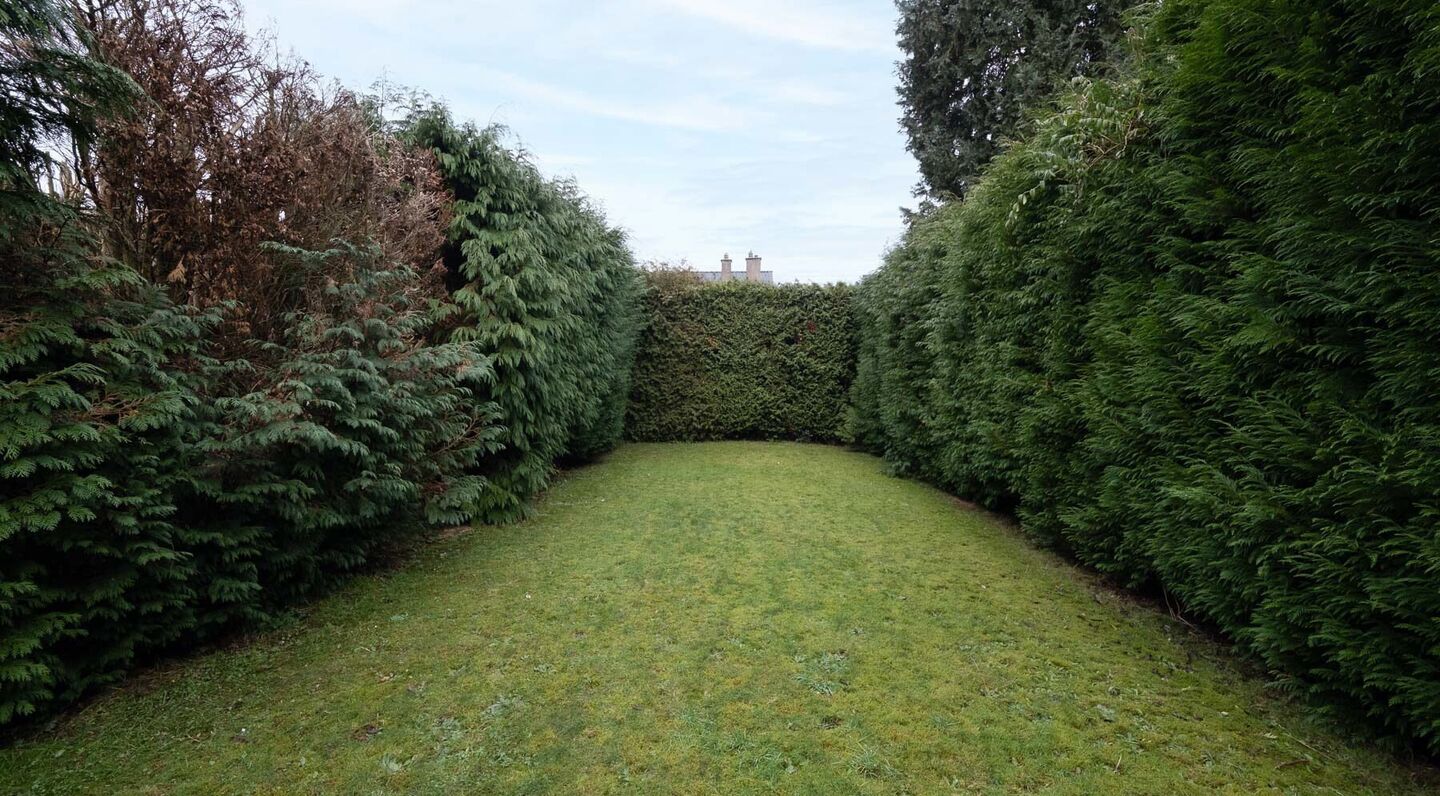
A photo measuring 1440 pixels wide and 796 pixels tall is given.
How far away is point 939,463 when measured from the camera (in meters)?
7.45

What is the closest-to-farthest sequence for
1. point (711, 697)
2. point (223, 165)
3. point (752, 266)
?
point (711, 697) < point (223, 165) < point (752, 266)

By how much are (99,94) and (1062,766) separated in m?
5.04

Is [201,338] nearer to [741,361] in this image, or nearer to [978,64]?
[741,361]

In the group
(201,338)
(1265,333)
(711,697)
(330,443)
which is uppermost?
(1265,333)

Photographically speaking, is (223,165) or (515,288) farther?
(515,288)

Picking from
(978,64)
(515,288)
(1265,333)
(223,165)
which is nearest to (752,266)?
(978,64)

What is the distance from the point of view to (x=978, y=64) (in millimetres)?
12562

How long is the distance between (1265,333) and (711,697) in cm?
302

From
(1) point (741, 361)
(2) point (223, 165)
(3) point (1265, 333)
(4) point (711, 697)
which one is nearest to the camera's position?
(3) point (1265, 333)

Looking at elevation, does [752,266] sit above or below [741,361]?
above

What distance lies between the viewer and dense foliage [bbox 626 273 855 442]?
1179cm

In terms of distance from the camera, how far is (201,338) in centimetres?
322

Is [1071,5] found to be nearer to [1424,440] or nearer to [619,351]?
[619,351]

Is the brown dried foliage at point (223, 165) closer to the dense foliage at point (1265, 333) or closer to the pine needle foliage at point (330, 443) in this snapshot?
the pine needle foliage at point (330, 443)
